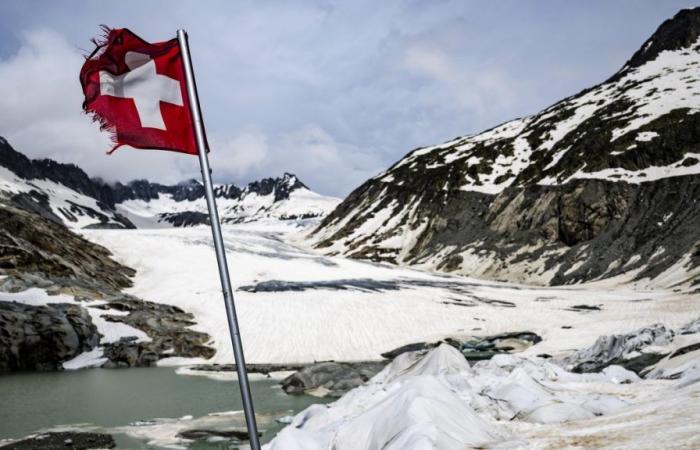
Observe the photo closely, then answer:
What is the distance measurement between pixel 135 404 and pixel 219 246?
20.0 meters

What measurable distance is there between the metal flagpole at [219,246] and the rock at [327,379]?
64.5 feet

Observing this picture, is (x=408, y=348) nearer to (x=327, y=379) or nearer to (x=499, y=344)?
(x=499, y=344)

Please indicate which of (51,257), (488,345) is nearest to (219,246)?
(488,345)

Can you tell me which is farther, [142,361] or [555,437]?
[142,361]

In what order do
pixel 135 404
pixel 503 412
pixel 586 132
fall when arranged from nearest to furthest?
pixel 503 412, pixel 135 404, pixel 586 132

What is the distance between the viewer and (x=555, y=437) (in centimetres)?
783

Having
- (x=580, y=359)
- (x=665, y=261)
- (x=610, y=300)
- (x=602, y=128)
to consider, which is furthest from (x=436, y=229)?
(x=580, y=359)

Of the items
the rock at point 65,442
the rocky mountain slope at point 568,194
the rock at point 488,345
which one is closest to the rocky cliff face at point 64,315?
the rock at point 488,345

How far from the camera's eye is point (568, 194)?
80.1m

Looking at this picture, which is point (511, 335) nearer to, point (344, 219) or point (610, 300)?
point (610, 300)

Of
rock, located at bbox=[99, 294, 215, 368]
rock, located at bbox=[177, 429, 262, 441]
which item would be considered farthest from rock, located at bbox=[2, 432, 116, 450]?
rock, located at bbox=[99, 294, 215, 368]

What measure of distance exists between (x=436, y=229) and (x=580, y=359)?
245 feet

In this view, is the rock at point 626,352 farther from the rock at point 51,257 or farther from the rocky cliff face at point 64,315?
the rock at point 51,257

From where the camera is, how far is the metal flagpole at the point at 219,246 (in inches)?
231
